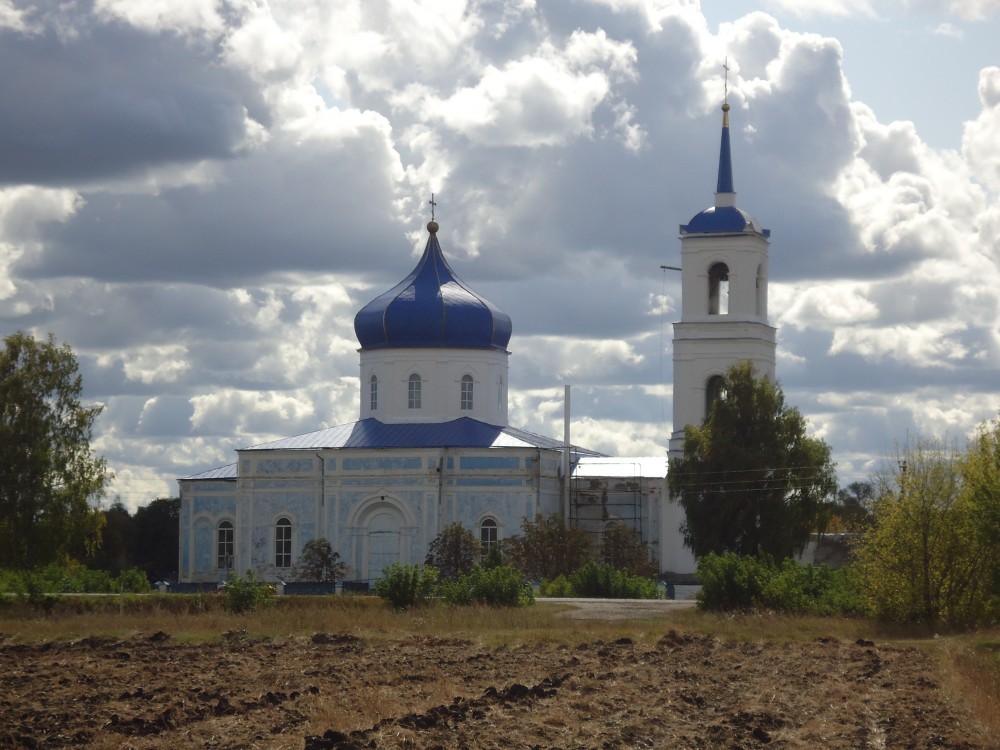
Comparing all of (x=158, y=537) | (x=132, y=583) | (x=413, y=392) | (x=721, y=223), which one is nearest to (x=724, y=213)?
(x=721, y=223)

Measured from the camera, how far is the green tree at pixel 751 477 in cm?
4175

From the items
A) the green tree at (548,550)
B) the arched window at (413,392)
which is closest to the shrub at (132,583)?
the green tree at (548,550)

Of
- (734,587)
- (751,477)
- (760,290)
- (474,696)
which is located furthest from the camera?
(760,290)

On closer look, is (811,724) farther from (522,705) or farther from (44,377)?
(44,377)

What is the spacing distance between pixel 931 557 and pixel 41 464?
19462 millimetres

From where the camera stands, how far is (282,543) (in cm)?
4766

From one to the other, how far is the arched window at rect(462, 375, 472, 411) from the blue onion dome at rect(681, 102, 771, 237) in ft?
26.3

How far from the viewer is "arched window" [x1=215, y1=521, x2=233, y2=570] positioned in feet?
160

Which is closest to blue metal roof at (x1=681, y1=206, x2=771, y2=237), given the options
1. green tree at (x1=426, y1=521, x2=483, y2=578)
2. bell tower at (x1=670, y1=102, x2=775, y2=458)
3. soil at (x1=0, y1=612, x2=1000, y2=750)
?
bell tower at (x1=670, y1=102, x2=775, y2=458)

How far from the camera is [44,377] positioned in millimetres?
38969

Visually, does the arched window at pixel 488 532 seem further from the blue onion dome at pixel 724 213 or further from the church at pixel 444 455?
the blue onion dome at pixel 724 213

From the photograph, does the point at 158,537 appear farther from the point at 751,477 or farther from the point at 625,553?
the point at 751,477

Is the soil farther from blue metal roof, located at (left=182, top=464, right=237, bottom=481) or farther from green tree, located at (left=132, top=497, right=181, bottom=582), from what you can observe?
green tree, located at (left=132, top=497, right=181, bottom=582)

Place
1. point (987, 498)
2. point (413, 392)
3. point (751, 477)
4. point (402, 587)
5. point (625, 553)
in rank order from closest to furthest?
point (987, 498) < point (402, 587) < point (751, 477) < point (625, 553) < point (413, 392)
